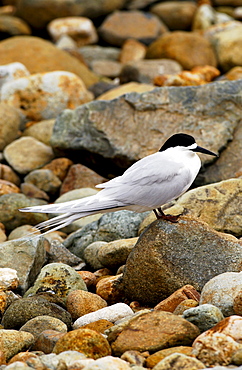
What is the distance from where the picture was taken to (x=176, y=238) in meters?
5.14

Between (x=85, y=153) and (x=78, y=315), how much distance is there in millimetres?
4303

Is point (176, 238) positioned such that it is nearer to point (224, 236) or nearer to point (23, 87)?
point (224, 236)

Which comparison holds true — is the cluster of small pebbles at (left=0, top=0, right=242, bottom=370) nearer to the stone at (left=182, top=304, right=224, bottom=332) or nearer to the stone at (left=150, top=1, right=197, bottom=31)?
the stone at (left=182, top=304, right=224, bottom=332)

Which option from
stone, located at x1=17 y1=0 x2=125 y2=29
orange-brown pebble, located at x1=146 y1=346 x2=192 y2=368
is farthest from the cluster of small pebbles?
stone, located at x1=17 y1=0 x2=125 y2=29

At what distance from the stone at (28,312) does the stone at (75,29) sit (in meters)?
14.5

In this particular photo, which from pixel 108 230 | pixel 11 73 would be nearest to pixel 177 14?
pixel 11 73

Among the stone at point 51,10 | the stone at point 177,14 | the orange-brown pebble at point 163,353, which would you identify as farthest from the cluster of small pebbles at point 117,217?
the stone at point 177,14

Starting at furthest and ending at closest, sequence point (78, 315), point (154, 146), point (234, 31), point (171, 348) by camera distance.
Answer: point (234, 31), point (154, 146), point (78, 315), point (171, 348)

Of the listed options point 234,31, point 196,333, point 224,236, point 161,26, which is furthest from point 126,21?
point 196,333

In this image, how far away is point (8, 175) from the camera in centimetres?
918

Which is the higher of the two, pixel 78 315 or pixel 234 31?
pixel 78 315

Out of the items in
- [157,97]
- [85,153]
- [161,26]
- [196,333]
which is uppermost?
[196,333]

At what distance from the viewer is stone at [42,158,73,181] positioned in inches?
362

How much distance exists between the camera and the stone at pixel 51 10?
18.7 m
